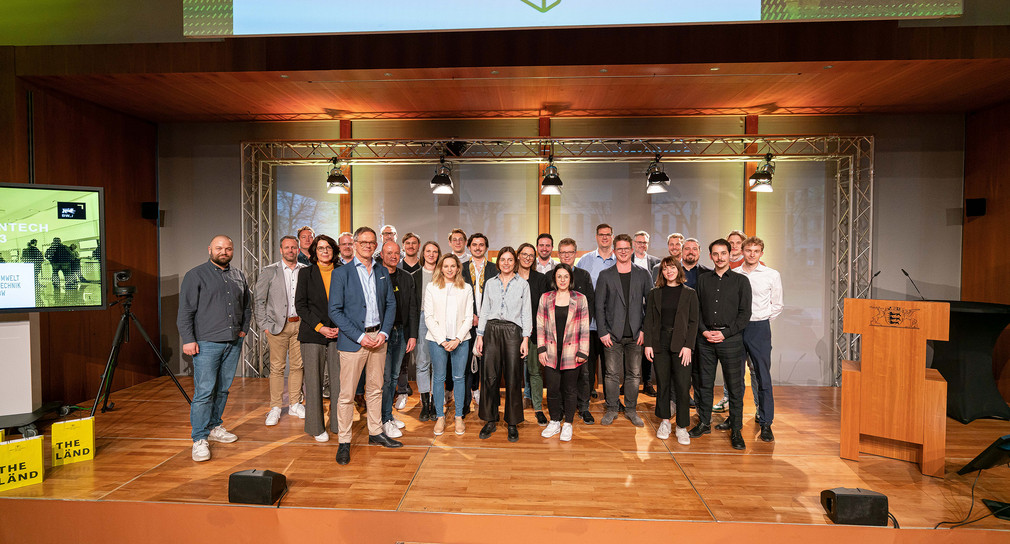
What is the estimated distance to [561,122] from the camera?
6660mm

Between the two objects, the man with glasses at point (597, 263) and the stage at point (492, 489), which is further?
the man with glasses at point (597, 263)

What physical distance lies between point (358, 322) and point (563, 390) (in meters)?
1.88

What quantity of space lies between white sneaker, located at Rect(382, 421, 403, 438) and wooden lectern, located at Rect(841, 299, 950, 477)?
12.0ft

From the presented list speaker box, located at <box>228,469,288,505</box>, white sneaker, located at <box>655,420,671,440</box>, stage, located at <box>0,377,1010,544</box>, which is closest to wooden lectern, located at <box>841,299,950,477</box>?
stage, located at <box>0,377,1010,544</box>

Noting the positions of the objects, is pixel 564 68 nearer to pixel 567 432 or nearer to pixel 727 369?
pixel 727 369

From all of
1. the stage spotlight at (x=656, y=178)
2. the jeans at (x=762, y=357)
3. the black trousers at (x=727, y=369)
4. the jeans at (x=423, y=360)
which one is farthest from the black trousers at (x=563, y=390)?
the stage spotlight at (x=656, y=178)

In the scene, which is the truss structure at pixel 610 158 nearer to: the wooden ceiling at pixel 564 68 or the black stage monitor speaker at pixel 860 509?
the wooden ceiling at pixel 564 68

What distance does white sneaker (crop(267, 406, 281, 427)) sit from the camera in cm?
455

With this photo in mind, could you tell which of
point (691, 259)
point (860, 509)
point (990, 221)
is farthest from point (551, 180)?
point (990, 221)

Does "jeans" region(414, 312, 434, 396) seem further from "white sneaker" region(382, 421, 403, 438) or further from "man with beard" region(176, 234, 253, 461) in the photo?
"man with beard" region(176, 234, 253, 461)

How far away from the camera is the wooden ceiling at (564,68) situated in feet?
14.5

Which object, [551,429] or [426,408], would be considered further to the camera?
[426,408]

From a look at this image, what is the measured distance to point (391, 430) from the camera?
165 inches

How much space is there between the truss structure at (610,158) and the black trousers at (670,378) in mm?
3135
